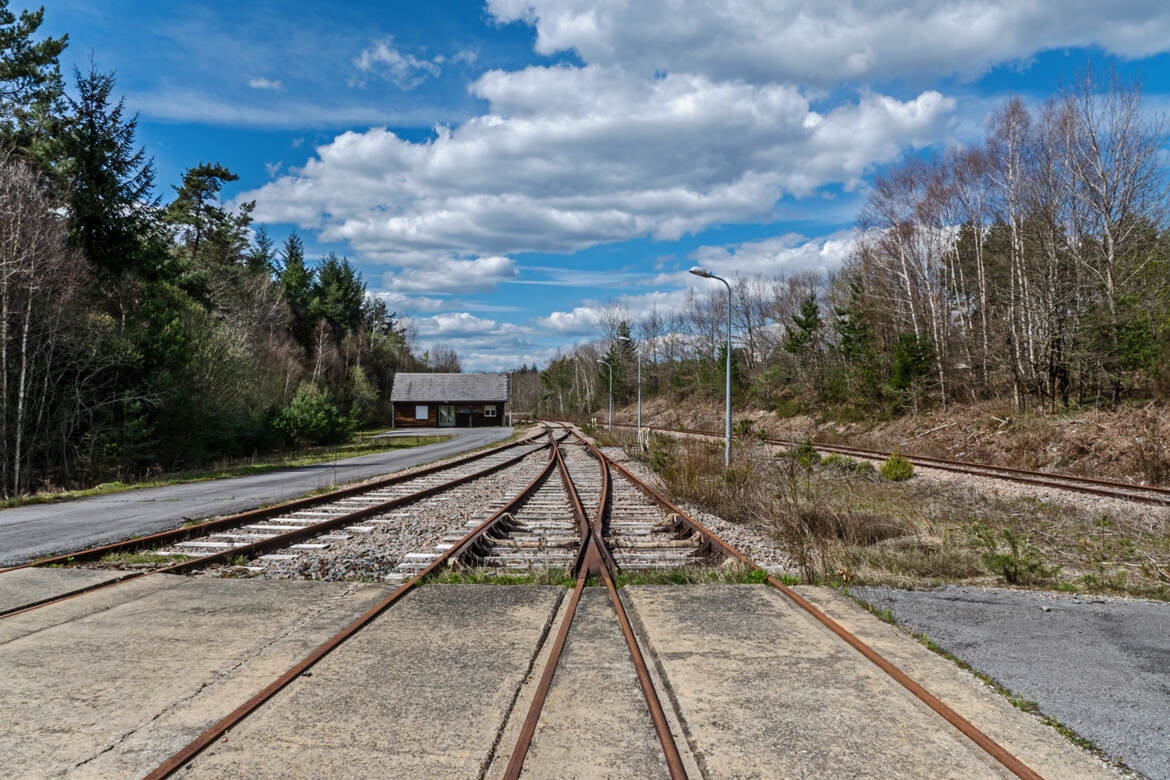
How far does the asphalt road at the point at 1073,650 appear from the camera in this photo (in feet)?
11.7

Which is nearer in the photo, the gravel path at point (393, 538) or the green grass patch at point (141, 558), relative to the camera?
the gravel path at point (393, 538)

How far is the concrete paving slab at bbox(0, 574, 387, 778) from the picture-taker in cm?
334

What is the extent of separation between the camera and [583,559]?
715 cm

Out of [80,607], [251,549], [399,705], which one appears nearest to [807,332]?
[251,549]

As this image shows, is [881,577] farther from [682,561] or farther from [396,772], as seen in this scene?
[396,772]

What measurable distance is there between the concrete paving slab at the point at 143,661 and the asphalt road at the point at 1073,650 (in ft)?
15.7

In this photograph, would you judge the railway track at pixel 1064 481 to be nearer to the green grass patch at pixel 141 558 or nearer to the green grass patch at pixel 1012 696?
the green grass patch at pixel 1012 696

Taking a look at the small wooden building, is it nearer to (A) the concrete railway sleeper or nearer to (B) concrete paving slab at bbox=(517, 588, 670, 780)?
(A) the concrete railway sleeper

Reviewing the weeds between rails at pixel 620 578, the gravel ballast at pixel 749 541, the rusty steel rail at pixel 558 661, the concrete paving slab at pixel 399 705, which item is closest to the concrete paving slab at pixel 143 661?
the concrete paving slab at pixel 399 705

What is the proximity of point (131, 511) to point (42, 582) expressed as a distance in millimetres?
6100

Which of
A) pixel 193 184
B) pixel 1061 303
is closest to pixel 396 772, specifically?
pixel 1061 303

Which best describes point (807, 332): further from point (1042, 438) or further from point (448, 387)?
point (448, 387)

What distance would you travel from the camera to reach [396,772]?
3.12m

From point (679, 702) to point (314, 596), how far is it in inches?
149
